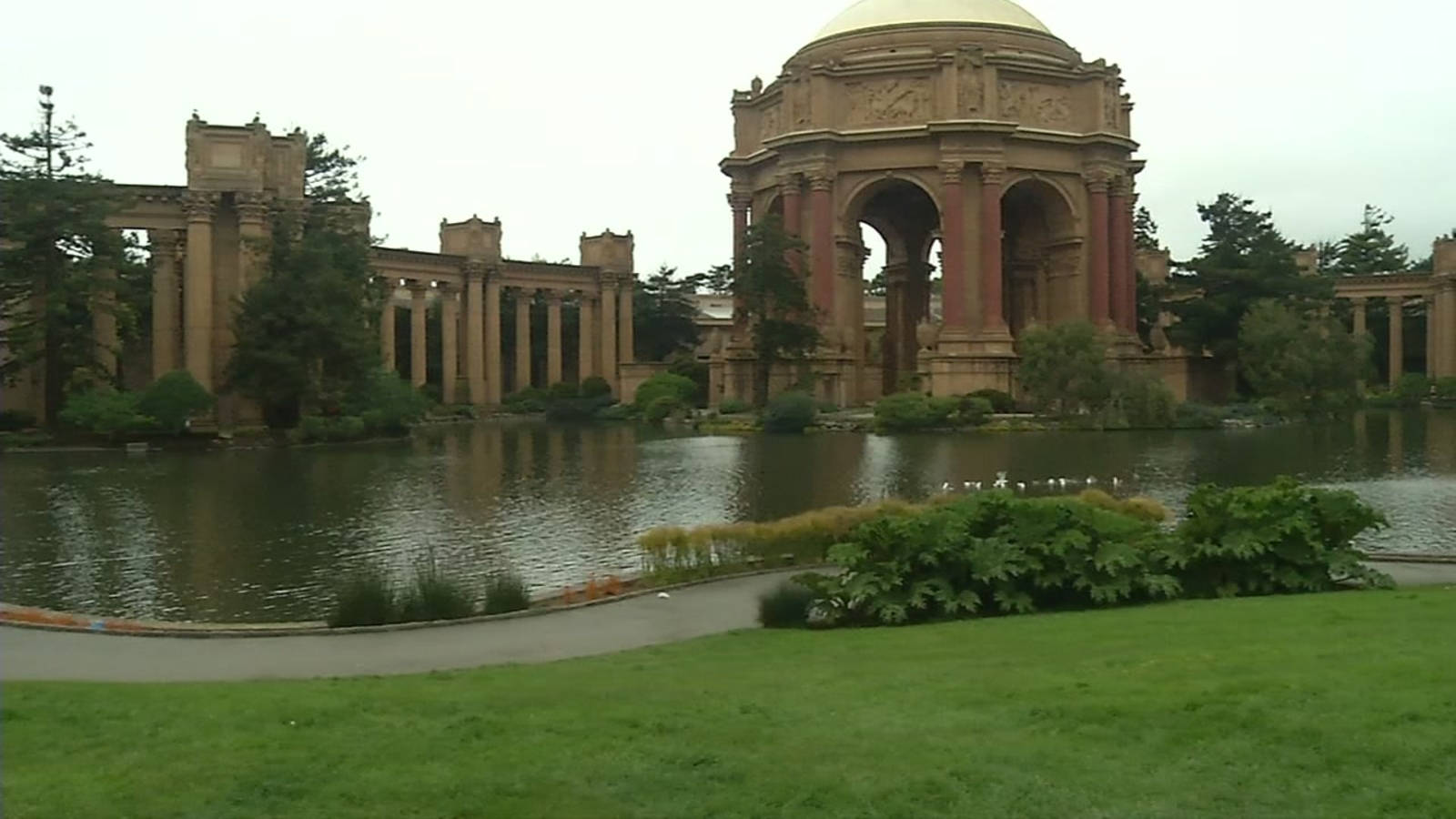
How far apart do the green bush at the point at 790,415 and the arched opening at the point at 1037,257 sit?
17.5m

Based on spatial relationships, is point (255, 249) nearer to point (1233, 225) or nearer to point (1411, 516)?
point (1411, 516)

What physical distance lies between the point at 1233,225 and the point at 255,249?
185 feet

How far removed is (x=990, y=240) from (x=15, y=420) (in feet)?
134

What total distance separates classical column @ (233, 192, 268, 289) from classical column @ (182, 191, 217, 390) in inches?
40.5

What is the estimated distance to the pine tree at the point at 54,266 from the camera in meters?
42.4

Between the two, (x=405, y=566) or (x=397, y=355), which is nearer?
(x=405, y=566)

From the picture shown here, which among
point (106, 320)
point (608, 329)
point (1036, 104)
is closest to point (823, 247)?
point (1036, 104)

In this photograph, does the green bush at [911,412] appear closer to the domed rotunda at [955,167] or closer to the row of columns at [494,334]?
the domed rotunda at [955,167]

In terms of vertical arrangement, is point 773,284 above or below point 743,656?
above

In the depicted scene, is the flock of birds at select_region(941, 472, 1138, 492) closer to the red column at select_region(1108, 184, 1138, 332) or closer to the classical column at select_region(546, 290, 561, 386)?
the red column at select_region(1108, 184, 1138, 332)

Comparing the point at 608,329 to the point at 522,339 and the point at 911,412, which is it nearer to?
the point at 522,339

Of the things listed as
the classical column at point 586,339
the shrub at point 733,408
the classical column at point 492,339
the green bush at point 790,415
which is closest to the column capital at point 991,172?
the shrub at point 733,408

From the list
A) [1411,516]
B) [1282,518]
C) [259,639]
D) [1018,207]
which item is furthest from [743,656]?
[1018,207]

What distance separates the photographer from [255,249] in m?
46.8
